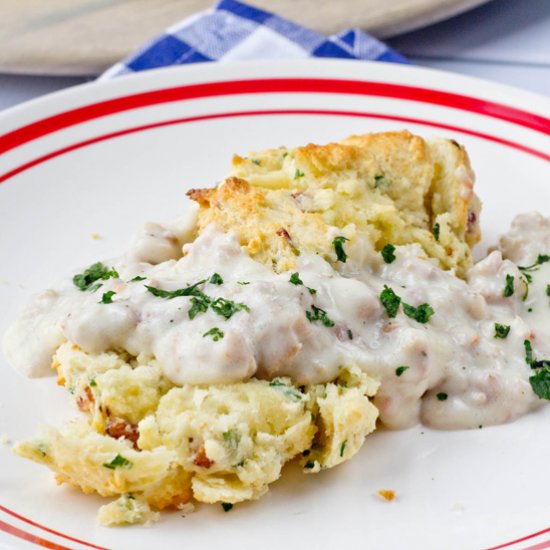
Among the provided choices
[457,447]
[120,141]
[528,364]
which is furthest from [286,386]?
[120,141]

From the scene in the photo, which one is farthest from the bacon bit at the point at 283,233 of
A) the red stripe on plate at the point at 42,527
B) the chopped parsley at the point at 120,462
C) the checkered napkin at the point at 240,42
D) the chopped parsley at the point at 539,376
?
the checkered napkin at the point at 240,42

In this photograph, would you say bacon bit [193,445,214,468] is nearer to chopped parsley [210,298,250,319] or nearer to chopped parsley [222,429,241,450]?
chopped parsley [222,429,241,450]

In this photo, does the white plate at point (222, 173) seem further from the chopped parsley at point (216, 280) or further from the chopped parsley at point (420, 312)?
the chopped parsley at point (216, 280)

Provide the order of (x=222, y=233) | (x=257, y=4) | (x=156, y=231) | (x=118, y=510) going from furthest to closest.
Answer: (x=257, y=4)
(x=156, y=231)
(x=222, y=233)
(x=118, y=510)

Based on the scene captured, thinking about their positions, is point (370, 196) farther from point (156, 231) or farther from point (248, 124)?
point (248, 124)

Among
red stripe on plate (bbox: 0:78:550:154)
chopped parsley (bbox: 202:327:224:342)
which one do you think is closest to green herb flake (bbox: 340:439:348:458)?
chopped parsley (bbox: 202:327:224:342)

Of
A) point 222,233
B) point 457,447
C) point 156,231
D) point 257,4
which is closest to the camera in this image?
point 457,447

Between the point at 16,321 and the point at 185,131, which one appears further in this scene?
the point at 185,131

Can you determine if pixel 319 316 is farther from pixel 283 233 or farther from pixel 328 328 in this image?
pixel 283 233
